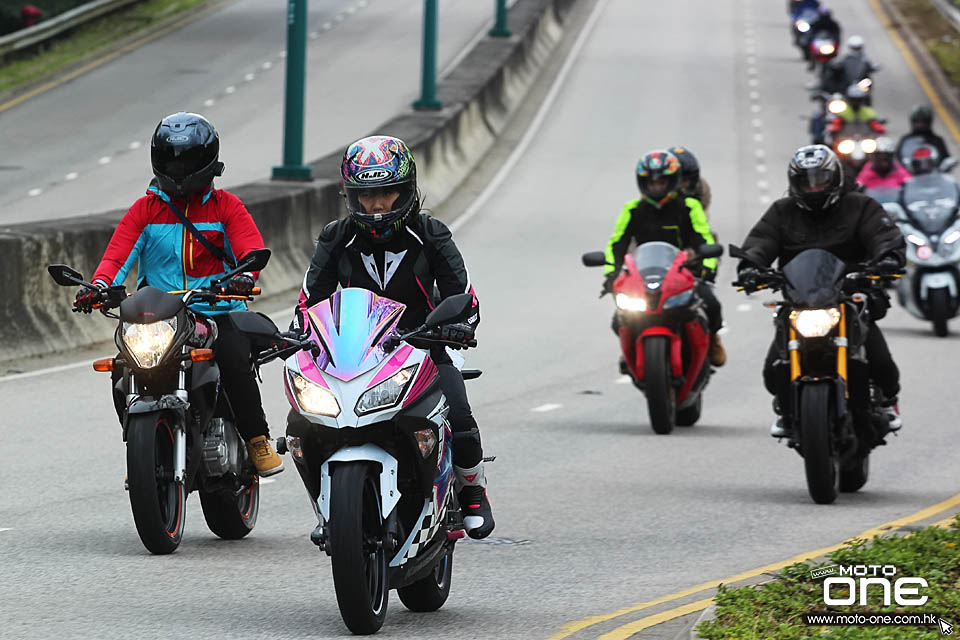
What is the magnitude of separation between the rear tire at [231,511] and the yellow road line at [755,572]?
7.22 feet

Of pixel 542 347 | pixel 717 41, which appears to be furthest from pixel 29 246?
pixel 717 41

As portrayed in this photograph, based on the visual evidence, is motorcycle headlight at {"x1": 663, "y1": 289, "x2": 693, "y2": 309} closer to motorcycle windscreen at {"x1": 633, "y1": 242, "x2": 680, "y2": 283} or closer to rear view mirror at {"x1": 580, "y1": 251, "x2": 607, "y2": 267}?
motorcycle windscreen at {"x1": 633, "y1": 242, "x2": 680, "y2": 283}

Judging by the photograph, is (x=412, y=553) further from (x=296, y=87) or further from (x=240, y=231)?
(x=296, y=87)

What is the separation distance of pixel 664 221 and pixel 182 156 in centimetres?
612

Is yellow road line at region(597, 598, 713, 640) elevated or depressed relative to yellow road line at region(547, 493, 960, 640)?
elevated

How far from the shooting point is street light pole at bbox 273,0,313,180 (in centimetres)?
2234

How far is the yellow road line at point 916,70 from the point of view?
41219 mm

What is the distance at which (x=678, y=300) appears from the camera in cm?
1405

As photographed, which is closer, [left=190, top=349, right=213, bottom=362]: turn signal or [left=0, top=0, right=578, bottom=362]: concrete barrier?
[left=190, top=349, right=213, bottom=362]: turn signal

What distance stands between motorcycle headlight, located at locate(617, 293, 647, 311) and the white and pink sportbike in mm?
6562

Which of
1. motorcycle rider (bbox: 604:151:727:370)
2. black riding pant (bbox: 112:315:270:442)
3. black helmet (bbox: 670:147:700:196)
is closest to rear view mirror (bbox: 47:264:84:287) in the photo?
black riding pant (bbox: 112:315:270:442)

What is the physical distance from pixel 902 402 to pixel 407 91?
1041 inches

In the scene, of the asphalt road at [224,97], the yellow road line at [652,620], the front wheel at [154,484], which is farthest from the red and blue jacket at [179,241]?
the asphalt road at [224,97]

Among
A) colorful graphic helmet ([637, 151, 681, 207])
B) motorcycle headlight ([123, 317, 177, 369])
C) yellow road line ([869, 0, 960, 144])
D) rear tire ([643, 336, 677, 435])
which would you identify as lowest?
yellow road line ([869, 0, 960, 144])
